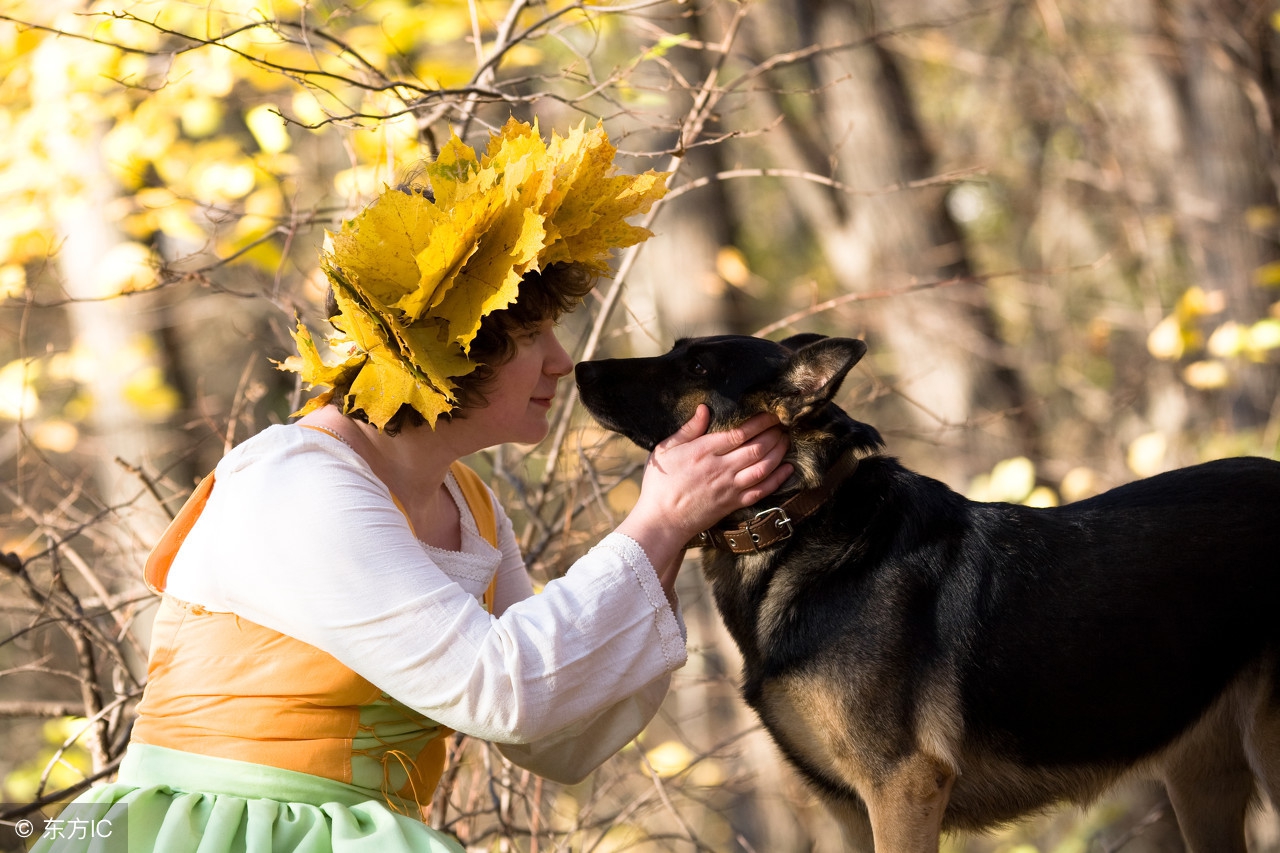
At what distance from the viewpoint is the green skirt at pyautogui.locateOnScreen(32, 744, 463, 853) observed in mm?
2100

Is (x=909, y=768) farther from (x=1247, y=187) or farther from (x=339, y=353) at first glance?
(x=1247, y=187)

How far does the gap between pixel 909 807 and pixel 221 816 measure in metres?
1.50

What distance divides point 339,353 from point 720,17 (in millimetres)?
6504

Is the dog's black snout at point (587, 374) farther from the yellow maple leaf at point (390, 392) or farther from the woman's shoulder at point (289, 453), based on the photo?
the woman's shoulder at point (289, 453)

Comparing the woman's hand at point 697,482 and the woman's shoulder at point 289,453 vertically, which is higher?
the woman's shoulder at point 289,453

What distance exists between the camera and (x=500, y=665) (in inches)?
81.5

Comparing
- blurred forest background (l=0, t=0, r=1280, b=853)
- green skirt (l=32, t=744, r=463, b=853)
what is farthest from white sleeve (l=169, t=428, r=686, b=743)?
blurred forest background (l=0, t=0, r=1280, b=853)

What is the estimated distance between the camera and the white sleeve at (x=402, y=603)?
2070 mm

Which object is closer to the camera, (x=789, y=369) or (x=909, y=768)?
(x=909, y=768)

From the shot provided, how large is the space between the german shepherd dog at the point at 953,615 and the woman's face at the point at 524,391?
0.27 meters

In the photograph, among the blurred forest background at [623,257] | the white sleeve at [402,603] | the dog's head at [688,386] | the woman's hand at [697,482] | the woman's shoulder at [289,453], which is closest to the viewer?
the white sleeve at [402,603]

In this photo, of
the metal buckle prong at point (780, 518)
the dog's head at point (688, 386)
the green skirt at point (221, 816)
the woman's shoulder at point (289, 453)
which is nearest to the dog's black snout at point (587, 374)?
the dog's head at point (688, 386)

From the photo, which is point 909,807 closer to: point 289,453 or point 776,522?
point 776,522

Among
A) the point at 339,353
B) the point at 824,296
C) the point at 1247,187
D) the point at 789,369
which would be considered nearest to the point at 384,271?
the point at 339,353
